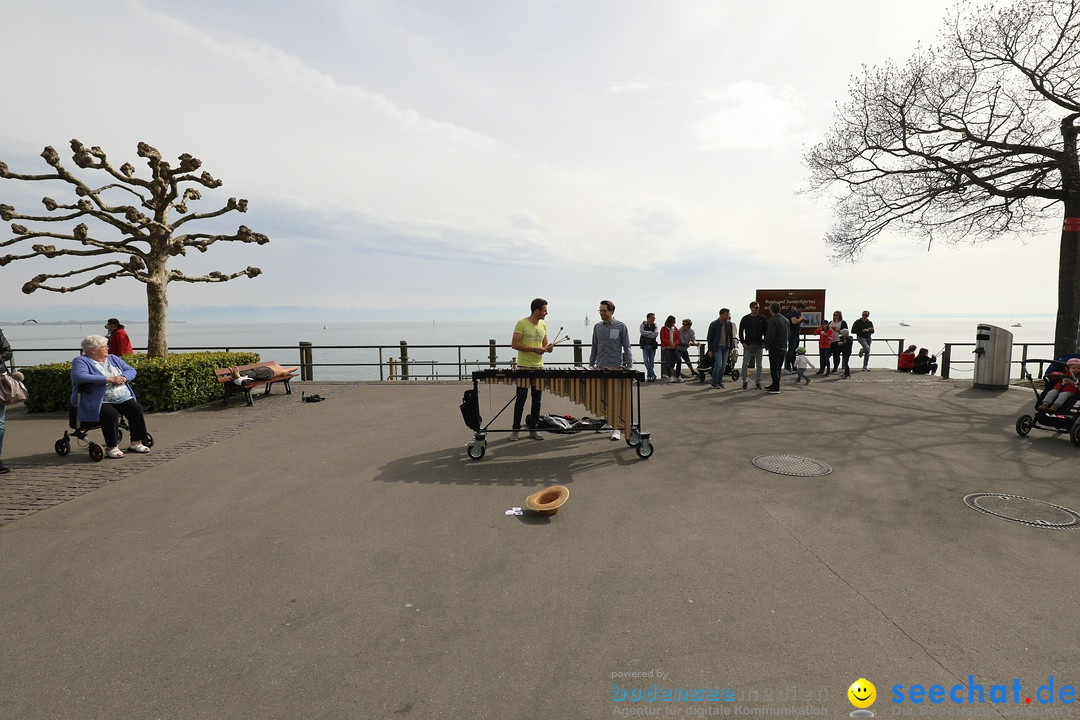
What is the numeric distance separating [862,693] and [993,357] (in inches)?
527

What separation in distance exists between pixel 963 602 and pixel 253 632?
430 centimetres

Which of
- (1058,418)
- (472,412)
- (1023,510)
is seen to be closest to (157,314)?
(472,412)

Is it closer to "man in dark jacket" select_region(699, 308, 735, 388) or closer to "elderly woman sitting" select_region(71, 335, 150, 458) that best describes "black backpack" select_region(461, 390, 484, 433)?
"elderly woman sitting" select_region(71, 335, 150, 458)

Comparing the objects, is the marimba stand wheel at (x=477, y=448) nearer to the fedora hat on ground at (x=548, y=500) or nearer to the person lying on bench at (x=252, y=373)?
the fedora hat on ground at (x=548, y=500)

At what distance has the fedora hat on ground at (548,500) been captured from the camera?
462 centimetres

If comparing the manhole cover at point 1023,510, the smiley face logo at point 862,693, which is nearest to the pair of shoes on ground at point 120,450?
the smiley face logo at point 862,693

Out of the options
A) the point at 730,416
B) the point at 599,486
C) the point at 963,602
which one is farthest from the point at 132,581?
the point at 730,416

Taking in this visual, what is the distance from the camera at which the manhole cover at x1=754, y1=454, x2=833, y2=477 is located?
596 centimetres

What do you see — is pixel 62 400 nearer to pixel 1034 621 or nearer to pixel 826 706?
pixel 826 706

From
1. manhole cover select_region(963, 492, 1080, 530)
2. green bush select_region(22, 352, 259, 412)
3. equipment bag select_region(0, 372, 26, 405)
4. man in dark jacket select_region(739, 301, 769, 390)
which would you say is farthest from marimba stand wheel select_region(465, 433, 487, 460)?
man in dark jacket select_region(739, 301, 769, 390)

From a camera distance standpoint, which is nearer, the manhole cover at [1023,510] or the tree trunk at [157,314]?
the manhole cover at [1023,510]

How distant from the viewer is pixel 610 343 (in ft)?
26.2

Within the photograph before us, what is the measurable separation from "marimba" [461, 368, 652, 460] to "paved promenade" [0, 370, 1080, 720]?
0.33 metres

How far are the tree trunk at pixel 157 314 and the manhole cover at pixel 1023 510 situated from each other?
49.8 feet
